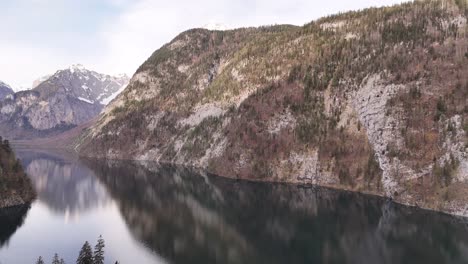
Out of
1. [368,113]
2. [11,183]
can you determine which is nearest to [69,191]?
[11,183]

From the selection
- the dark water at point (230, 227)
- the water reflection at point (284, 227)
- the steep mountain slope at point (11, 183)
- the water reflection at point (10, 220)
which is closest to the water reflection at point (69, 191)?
the dark water at point (230, 227)

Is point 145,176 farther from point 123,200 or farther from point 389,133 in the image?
point 389,133

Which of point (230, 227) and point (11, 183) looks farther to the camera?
point (11, 183)

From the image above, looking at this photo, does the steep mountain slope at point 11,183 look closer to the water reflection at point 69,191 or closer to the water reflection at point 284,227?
the water reflection at point 69,191

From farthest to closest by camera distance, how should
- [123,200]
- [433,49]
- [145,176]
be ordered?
[145,176] → [433,49] → [123,200]

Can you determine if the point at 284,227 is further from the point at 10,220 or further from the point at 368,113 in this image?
the point at 368,113

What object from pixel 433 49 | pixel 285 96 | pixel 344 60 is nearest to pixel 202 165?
pixel 285 96
